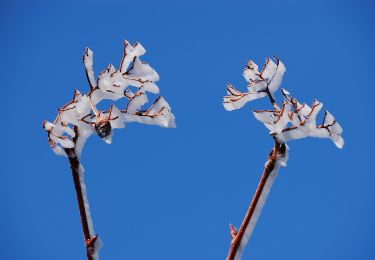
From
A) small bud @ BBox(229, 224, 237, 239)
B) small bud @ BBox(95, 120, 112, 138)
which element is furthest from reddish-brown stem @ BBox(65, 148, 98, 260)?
small bud @ BBox(229, 224, 237, 239)

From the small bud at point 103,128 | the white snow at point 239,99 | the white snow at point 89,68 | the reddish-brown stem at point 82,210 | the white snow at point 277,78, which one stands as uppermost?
the white snow at point 277,78

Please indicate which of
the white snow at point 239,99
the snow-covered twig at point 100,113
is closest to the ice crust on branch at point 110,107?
the snow-covered twig at point 100,113

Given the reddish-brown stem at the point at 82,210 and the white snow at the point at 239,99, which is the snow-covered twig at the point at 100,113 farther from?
the white snow at the point at 239,99

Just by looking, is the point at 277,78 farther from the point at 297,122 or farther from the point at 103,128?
the point at 103,128

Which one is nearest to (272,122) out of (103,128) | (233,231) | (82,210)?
(233,231)

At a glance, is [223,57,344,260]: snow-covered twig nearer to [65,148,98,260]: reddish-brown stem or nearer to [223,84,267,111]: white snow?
[223,84,267,111]: white snow

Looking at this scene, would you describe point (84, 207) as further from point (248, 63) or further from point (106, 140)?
point (248, 63)

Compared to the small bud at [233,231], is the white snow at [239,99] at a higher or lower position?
higher
